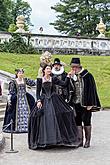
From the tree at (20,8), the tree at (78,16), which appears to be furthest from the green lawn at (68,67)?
the tree at (20,8)

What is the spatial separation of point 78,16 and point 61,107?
49412 millimetres

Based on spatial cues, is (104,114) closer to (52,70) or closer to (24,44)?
(52,70)

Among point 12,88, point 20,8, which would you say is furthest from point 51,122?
point 20,8

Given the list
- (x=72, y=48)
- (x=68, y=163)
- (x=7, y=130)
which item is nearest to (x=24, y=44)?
(x=72, y=48)

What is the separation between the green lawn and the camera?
70.6ft

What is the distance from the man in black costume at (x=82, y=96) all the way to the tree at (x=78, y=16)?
48436 mm

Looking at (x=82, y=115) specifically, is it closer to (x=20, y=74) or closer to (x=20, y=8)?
(x=20, y=74)

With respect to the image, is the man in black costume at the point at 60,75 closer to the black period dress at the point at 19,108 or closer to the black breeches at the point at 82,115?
the black breeches at the point at 82,115

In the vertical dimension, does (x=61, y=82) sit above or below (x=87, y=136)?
above

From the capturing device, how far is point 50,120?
902cm

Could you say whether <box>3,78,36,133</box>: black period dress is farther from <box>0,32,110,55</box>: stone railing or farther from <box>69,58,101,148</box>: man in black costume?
<box>0,32,110,55</box>: stone railing

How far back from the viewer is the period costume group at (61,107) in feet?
29.5

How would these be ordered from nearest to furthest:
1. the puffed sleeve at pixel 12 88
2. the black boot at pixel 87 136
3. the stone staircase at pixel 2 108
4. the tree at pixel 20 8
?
the black boot at pixel 87 136 → the puffed sleeve at pixel 12 88 → the stone staircase at pixel 2 108 → the tree at pixel 20 8

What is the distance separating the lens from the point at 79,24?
190ft
